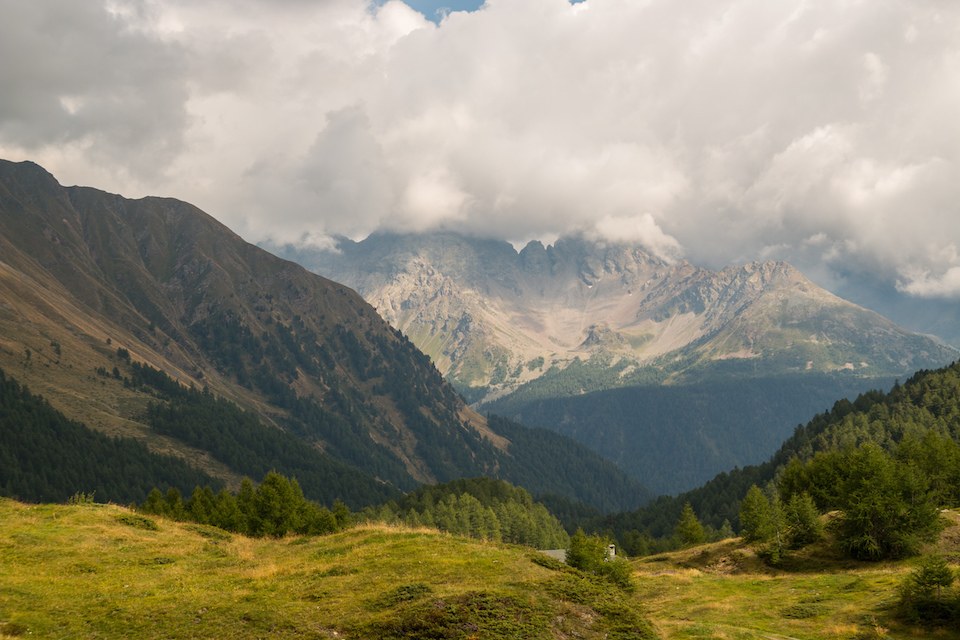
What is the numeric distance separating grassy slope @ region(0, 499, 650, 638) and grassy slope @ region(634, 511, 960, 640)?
28.0ft

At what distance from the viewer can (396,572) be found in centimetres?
3844

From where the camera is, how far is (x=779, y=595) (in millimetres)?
50938

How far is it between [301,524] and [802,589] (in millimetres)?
57789

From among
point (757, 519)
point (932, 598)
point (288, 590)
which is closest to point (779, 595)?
point (932, 598)

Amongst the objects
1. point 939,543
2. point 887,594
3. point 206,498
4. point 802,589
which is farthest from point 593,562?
point 206,498

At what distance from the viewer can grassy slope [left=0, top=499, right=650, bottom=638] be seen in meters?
29.9

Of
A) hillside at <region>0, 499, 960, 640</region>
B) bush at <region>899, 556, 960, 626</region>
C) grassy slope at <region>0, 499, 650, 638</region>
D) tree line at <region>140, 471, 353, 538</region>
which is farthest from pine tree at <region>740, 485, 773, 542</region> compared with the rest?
tree line at <region>140, 471, 353, 538</region>

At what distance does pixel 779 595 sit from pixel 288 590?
3758 centimetres

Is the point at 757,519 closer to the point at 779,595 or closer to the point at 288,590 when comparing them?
the point at 779,595

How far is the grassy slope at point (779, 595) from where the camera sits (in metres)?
37.8

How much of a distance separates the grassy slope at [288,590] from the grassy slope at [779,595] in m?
8.52

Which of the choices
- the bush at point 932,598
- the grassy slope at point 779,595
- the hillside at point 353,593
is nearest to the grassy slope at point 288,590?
the hillside at point 353,593

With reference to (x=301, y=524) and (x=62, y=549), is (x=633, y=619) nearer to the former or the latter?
(x=62, y=549)

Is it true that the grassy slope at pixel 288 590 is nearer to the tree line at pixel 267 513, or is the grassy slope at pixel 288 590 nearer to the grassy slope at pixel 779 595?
the grassy slope at pixel 779 595
